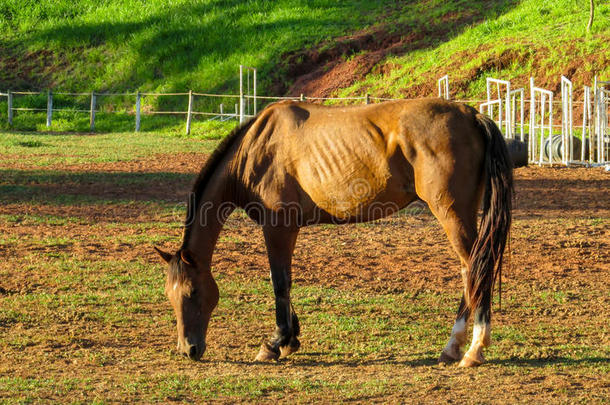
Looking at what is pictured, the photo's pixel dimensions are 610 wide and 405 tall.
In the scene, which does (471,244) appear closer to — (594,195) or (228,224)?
(228,224)

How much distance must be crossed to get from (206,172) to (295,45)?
3000 centimetres

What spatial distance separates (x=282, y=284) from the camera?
5.80 meters

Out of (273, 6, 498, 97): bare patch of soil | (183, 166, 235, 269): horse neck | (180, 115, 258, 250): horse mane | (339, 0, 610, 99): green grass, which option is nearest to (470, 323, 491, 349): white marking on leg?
(183, 166, 235, 269): horse neck

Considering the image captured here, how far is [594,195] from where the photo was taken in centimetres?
1357

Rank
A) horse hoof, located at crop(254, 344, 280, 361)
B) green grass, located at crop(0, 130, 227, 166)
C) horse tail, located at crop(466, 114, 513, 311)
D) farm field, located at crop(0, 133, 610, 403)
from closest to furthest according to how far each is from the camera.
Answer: farm field, located at crop(0, 133, 610, 403)
horse tail, located at crop(466, 114, 513, 311)
horse hoof, located at crop(254, 344, 280, 361)
green grass, located at crop(0, 130, 227, 166)

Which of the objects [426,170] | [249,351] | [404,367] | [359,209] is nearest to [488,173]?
[426,170]

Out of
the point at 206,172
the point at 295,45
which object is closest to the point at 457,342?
the point at 206,172

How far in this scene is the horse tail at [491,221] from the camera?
5.26m

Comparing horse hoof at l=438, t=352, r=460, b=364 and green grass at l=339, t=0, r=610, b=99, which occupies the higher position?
green grass at l=339, t=0, r=610, b=99

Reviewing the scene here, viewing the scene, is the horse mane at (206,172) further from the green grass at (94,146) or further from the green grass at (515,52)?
the green grass at (515,52)

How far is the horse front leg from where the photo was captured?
226 inches

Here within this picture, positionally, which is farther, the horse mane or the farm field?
the horse mane

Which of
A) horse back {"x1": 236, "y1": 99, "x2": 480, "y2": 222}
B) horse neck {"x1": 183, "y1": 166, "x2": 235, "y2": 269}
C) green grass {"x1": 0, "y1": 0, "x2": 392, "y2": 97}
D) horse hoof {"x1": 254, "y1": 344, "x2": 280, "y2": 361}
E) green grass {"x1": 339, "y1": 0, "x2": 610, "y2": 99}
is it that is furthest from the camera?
green grass {"x1": 0, "y1": 0, "x2": 392, "y2": 97}

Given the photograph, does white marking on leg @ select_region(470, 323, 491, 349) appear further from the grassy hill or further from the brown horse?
the grassy hill
